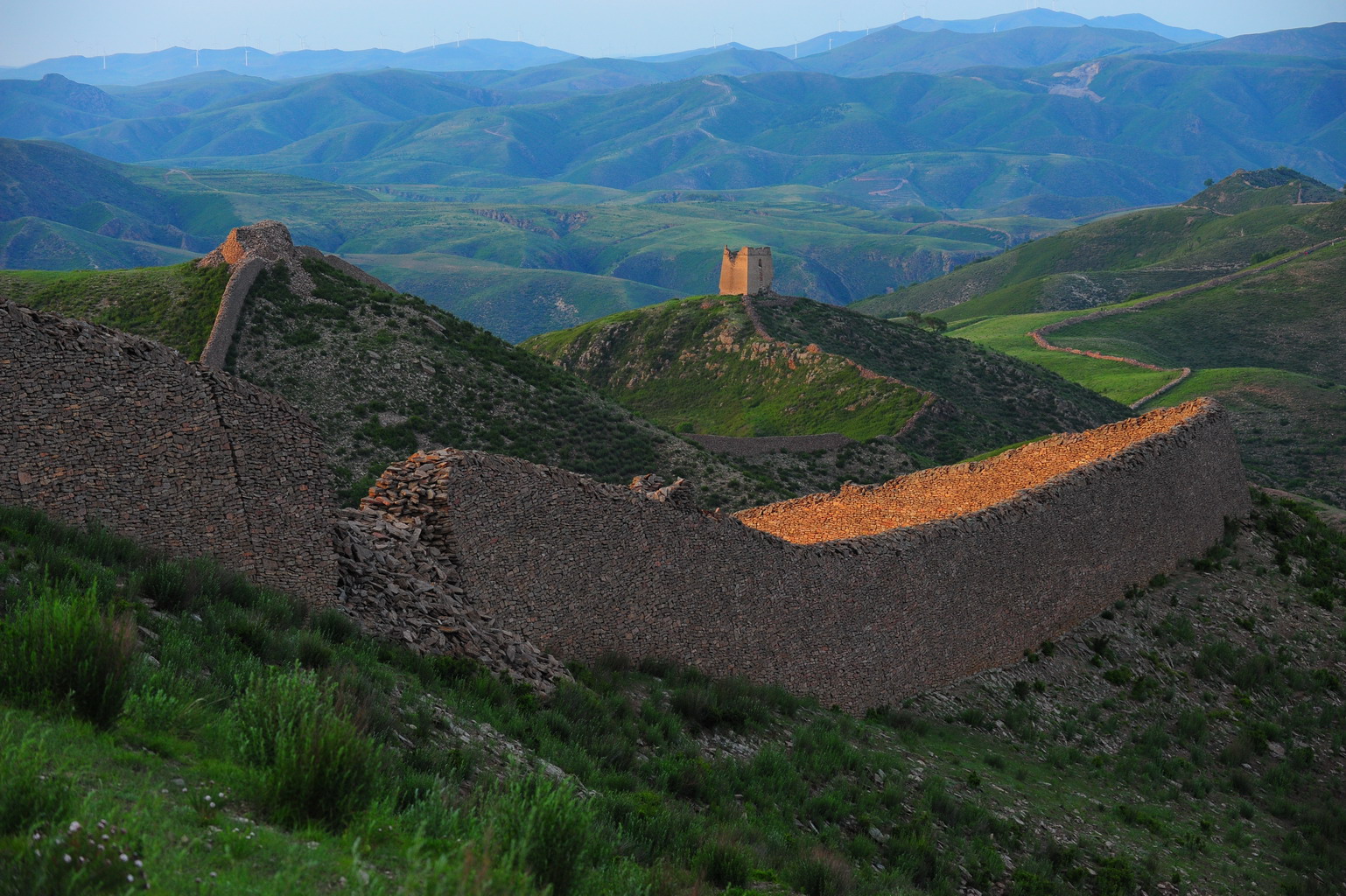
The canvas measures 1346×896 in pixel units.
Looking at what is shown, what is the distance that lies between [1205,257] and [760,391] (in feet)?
400

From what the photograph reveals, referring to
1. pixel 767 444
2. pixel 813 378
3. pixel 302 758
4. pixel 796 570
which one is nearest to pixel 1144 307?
pixel 813 378

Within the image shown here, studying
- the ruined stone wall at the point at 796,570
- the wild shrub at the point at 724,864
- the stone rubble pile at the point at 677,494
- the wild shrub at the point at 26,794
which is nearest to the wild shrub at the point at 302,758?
the wild shrub at the point at 26,794

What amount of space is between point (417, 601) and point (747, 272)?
8173 centimetres

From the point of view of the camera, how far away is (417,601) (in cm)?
1380

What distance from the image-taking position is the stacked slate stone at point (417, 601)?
13.4 m

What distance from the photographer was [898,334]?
307 feet

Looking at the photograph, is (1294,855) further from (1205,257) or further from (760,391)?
(1205,257)

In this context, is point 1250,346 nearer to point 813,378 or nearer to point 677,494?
point 813,378

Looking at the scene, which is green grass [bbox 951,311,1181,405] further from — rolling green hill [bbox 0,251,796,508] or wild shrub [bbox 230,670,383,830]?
wild shrub [bbox 230,670,383,830]

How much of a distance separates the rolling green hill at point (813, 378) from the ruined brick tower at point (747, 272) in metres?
1.62

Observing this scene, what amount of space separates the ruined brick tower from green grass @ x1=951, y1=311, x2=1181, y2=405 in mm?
28847

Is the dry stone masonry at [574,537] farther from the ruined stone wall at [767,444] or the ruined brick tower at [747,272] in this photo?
the ruined brick tower at [747,272]

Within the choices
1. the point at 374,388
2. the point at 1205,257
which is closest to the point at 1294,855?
the point at 374,388

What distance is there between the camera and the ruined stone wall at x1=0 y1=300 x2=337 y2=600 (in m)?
11.0
